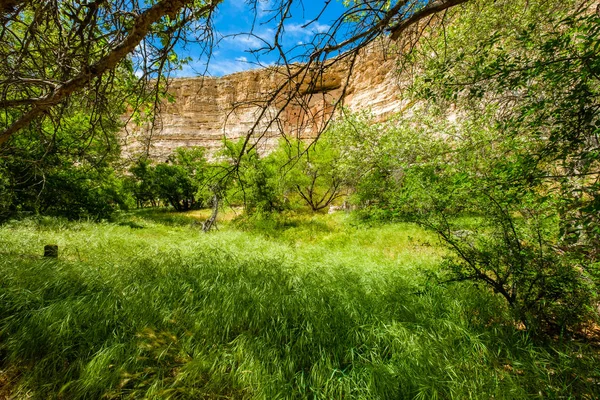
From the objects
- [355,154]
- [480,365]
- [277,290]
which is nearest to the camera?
[480,365]

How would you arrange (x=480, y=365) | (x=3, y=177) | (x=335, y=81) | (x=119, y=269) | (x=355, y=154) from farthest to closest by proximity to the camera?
1. (x=335, y=81)
2. (x=355, y=154)
3. (x=3, y=177)
4. (x=119, y=269)
5. (x=480, y=365)

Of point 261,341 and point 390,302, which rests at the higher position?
point 261,341

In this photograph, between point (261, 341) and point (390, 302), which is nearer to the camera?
point (261, 341)

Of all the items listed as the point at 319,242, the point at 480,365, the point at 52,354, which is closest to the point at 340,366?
the point at 480,365

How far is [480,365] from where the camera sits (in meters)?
1.83

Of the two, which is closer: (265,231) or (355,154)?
(265,231)

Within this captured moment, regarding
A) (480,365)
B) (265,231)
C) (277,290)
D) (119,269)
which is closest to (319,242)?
(265,231)

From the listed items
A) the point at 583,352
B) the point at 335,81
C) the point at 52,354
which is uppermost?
the point at 335,81

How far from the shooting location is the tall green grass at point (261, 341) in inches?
68.8

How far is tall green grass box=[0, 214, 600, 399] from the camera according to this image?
175cm

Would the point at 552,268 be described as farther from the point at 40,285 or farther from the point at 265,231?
the point at 265,231

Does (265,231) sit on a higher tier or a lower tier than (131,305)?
lower

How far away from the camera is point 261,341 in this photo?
2160mm

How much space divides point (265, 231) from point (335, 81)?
28.8m
